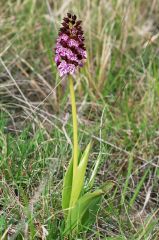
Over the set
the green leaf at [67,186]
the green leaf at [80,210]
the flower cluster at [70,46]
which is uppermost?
the flower cluster at [70,46]

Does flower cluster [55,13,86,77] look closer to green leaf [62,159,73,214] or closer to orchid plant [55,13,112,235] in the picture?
orchid plant [55,13,112,235]

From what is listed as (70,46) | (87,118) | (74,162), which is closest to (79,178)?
(74,162)

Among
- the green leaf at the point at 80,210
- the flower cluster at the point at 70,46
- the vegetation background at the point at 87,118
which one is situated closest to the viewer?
the flower cluster at the point at 70,46

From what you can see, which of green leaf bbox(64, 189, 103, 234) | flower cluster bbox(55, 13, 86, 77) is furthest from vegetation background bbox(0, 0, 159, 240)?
flower cluster bbox(55, 13, 86, 77)

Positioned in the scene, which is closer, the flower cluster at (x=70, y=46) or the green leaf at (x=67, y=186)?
the flower cluster at (x=70, y=46)

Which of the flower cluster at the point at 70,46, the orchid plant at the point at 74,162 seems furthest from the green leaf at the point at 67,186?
the flower cluster at the point at 70,46

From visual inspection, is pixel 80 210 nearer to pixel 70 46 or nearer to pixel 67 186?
pixel 67 186

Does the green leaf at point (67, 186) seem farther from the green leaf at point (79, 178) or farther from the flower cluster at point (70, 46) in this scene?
the flower cluster at point (70, 46)
